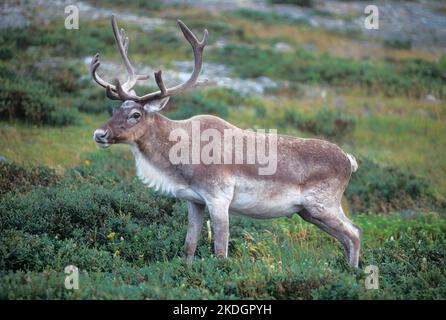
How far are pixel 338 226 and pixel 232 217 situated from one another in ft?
7.74

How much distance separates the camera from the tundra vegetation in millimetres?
8594

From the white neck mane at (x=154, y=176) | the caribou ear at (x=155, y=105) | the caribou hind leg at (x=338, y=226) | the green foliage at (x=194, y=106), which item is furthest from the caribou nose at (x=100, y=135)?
the green foliage at (x=194, y=106)

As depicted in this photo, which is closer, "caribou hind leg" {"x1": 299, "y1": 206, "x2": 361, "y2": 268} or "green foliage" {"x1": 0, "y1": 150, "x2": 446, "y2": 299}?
"green foliage" {"x1": 0, "y1": 150, "x2": 446, "y2": 299}

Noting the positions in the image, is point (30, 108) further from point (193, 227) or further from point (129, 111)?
point (193, 227)

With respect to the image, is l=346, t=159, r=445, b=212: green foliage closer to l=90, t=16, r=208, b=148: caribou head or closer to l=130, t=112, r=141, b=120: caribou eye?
l=90, t=16, r=208, b=148: caribou head

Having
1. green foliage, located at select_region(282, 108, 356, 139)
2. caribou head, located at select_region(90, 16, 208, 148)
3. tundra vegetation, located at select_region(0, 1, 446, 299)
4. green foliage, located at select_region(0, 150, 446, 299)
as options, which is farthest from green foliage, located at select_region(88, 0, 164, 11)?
caribou head, located at select_region(90, 16, 208, 148)

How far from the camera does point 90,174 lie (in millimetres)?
12820

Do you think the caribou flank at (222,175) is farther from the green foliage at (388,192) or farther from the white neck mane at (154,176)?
the green foliage at (388,192)

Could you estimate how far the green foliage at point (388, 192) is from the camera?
1460 centimetres

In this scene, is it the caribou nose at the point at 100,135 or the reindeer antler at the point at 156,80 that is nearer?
the caribou nose at the point at 100,135

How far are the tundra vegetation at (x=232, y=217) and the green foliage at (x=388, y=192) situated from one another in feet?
0.14

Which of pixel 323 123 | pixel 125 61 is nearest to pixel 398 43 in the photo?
pixel 323 123
